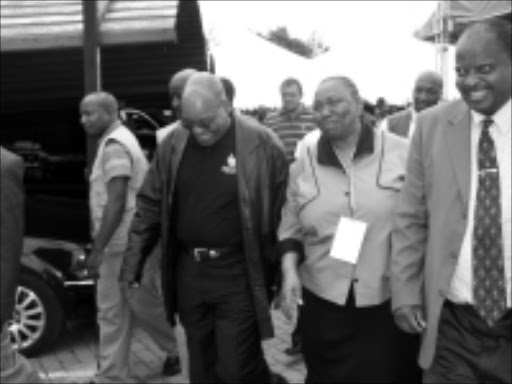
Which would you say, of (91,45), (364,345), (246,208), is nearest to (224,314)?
(246,208)

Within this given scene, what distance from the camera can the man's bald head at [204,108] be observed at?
13.5 feet

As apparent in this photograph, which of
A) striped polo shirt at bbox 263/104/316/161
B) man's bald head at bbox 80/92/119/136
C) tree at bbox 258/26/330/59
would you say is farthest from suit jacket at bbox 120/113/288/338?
tree at bbox 258/26/330/59

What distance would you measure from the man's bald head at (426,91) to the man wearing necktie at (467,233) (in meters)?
2.87

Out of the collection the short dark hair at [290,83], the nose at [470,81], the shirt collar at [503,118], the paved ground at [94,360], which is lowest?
the paved ground at [94,360]

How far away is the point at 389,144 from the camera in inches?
153

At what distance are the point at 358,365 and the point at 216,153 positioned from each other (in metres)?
1.38

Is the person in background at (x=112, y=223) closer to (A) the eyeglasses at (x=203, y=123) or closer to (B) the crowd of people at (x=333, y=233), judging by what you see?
(B) the crowd of people at (x=333, y=233)

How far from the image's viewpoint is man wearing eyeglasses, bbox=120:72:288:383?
4211 mm

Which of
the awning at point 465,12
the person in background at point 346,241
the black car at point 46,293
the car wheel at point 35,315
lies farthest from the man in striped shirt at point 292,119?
the person in background at point 346,241

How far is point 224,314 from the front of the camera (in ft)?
14.3

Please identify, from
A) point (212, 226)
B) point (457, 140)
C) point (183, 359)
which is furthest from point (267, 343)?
point (457, 140)

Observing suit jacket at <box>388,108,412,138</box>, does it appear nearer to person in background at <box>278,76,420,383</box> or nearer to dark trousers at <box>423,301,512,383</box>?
person in background at <box>278,76,420,383</box>

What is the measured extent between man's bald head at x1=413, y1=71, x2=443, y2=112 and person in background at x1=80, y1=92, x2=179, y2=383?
88.0 inches

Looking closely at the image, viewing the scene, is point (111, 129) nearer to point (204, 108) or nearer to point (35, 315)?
point (204, 108)
